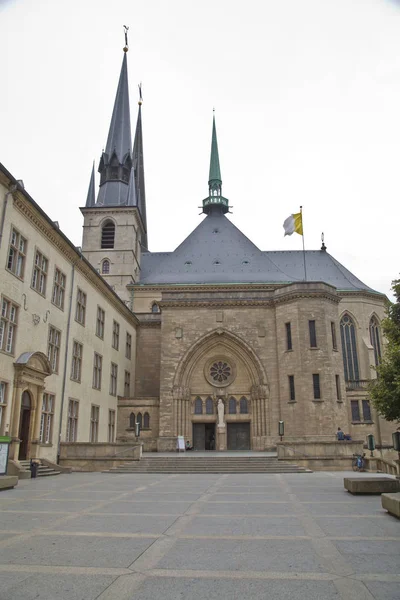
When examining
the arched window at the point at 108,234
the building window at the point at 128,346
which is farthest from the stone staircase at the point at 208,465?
the arched window at the point at 108,234

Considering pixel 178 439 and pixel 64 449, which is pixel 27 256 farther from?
pixel 178 439

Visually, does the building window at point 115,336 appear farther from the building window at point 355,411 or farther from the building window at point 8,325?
the building window at point 355,411

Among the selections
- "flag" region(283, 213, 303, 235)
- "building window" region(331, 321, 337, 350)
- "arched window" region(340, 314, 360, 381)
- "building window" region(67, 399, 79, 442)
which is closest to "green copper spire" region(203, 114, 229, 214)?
"flag" region(283, 213, 303, 235)

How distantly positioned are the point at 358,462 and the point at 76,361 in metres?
14.9

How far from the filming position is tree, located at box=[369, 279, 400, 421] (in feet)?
56.7

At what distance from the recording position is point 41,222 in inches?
862

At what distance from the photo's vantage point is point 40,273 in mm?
22297

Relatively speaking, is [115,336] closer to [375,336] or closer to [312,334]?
[312,334]

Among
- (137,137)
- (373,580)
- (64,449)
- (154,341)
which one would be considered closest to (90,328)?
(64,449)

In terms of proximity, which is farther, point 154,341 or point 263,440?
point 154,341

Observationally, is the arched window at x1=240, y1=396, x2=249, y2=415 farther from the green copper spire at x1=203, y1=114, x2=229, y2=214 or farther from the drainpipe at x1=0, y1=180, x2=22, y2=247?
the green copper spire at x1=203, y1=114, x2=229, y2=214

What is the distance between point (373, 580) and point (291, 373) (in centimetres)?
2773

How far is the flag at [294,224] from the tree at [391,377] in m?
20.8

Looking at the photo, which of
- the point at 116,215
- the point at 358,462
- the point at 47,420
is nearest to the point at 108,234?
the point at 116,215
